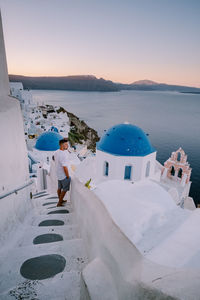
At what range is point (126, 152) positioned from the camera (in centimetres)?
1001

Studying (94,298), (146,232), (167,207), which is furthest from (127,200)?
(94,298)

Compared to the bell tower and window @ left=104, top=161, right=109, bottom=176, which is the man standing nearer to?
window @ left=104, top=161, right=109, bottom=176

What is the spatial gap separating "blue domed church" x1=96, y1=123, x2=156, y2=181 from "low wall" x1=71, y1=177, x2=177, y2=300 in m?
8.04

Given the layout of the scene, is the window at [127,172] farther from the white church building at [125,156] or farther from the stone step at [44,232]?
the stone step at [44,232]

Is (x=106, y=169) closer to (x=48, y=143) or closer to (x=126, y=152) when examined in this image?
(x=126, y=152)

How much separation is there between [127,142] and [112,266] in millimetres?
8733

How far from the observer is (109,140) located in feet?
34.4

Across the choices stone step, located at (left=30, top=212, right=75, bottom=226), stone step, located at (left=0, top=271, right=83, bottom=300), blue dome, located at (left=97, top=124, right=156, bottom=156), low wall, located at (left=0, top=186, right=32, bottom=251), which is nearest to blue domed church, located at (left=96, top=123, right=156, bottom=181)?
blue dome, located at (left=97, top=124, right=156, bottom=156)

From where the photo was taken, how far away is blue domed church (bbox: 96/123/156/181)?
33.0 feet

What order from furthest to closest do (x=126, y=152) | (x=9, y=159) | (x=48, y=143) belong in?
(x=48, y=143), (x=126, y=152), (x=9, y=159)

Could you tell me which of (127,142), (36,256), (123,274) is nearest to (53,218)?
(36,256)

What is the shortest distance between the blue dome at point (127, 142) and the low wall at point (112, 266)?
8021 mm

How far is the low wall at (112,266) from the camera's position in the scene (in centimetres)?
127

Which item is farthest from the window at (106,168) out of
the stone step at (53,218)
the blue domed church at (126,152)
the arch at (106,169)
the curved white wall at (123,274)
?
the curved white wall at (123,274)
